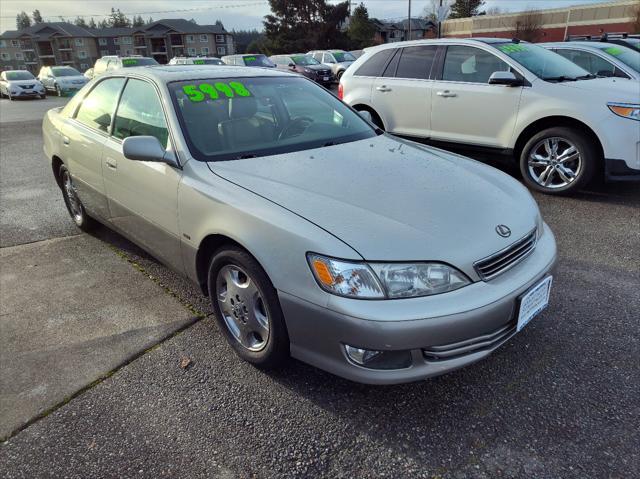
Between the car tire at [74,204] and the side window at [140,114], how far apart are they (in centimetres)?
132

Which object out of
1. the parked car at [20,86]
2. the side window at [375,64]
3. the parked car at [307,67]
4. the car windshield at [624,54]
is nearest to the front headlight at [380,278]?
the side window at [375,64]

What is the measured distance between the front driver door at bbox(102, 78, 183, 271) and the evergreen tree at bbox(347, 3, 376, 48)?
55.2 meters

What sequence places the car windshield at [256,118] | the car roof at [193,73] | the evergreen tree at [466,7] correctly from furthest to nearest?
the evergreen tree at [466,7] → the car roof at [193,73] → the car windshield at [256,118]

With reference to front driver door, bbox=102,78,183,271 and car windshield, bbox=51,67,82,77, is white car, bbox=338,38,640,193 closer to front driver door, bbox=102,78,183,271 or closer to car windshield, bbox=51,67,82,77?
front driver door, bbox=102,78,183,271

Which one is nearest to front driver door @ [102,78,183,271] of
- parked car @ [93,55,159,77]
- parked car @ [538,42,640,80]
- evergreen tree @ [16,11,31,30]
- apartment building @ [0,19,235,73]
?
parked car @ [538,42,640,80]

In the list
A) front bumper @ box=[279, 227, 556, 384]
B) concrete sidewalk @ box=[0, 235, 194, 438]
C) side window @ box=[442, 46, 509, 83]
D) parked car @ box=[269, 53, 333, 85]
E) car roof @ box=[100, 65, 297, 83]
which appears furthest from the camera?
parked car @ box=[269, 53, 333, 85]

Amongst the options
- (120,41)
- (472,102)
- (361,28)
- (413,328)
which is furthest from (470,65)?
(120,41)

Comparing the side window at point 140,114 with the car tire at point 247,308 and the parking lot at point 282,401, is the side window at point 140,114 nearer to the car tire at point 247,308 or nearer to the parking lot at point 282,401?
the car tire at point 247,308

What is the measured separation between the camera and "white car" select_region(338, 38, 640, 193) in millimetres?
4859

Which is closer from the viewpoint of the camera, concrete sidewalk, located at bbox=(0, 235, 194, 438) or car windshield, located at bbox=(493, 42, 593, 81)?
concrete sidewalk, located at bbox=(0, 235, 194, 438)

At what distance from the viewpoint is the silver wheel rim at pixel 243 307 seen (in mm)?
2475

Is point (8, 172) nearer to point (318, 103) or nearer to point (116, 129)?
point (116, 129)

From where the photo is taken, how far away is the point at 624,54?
321 inches

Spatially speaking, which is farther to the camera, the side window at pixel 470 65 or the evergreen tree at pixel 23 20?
the evergreen tree at pixel 23 20
